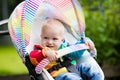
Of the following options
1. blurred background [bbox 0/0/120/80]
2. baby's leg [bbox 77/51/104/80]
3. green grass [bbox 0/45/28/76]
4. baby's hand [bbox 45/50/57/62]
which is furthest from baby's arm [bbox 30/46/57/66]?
green grass [bbox 0/45/28/76]

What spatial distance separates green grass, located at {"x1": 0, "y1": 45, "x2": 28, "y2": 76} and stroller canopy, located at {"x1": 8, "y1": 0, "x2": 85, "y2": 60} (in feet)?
8.38

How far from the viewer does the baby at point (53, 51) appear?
2.83m

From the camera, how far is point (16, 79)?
17.2 feet

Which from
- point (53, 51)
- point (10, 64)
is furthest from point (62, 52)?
point (10, 64)

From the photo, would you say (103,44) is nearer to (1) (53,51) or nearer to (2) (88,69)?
(2) (88,69)

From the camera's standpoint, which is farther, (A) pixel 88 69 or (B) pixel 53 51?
(A) pixel 88 69

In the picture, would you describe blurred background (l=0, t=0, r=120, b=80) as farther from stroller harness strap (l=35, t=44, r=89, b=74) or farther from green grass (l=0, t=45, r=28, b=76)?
stroller harness strap (l=35, t=44, r=89, b=74)

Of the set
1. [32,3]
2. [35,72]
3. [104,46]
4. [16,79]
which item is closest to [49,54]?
[35,72]

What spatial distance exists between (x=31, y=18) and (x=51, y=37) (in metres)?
0.16

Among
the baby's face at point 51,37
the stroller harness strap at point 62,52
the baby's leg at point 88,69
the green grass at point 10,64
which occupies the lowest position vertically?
the green grass at point 10,64

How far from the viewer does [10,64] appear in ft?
18.7

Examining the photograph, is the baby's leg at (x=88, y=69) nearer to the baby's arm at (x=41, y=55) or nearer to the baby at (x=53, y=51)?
the baby at (x=53, y=51)

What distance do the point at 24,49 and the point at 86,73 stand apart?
390 millimetres

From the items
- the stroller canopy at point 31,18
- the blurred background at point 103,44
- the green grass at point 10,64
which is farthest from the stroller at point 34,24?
the green grass at point 10,64
